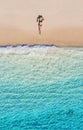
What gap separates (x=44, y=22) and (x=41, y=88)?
25.3 inches

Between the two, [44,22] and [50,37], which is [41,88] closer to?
[50,37]

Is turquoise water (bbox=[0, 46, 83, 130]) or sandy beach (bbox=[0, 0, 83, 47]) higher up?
sandy beach (bbox=[0, 0, 83, 47])

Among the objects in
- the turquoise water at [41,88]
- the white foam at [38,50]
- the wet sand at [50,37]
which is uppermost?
the wet sand at [50,37]

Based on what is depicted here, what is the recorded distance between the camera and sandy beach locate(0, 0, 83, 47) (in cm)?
299

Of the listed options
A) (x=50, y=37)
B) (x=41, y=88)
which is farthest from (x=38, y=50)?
(x=41, y=88)

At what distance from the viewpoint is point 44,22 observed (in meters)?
3.01

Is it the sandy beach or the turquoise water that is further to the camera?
the sandy beach

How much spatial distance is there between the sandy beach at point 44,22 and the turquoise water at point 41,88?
88 millimetres

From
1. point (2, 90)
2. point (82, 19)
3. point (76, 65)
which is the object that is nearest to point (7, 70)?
point (2, 90)

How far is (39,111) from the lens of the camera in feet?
8.39

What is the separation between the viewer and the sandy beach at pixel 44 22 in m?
2.99

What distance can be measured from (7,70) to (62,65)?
477mm

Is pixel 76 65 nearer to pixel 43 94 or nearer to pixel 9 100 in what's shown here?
pixel 43 94

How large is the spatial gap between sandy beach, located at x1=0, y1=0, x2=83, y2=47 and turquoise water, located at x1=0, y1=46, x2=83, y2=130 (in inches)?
3.5
